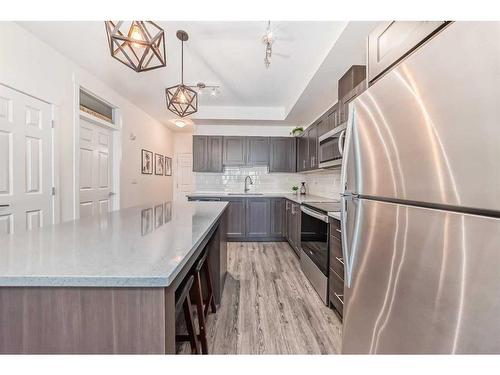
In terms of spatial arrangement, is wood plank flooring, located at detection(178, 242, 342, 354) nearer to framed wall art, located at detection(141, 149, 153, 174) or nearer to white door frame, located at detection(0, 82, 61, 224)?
white door frame, located at detection(0, 82, 61, 224)

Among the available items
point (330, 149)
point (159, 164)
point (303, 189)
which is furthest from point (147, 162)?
point (330, 149)

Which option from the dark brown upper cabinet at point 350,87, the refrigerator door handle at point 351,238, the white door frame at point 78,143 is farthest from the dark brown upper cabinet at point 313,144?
the white door frame at point 78,143

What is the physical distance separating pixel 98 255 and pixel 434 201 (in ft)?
3.65

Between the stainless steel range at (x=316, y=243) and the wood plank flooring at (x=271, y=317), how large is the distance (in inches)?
5.2

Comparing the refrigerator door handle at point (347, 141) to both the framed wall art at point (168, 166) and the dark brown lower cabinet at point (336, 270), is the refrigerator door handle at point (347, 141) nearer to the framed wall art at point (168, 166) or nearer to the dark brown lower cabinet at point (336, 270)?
the dark brown lower cabinet at point (336, 270)

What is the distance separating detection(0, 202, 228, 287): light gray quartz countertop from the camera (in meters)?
0.68

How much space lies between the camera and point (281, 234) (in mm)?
4590

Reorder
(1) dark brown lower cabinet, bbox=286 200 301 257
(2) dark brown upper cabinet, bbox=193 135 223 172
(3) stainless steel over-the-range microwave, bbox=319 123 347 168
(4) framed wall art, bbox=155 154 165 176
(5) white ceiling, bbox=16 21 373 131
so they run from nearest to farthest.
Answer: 1. (5) white ceiling, bbox=16 21 373 131
2. (3) stainless steel over-the-range microwave, bbox=319 123 347 168
3. (1) dark brown lower cabinet, bbox=286 200 301 257
4. (2) dark brown upper cabinet, bbox=193 135 223 172
5. (4) framed wall art, bbox=155 154 165 176

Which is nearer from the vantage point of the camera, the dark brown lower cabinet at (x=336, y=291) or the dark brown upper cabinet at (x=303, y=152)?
the dark brown lower cabinet at (x=336, y=291)

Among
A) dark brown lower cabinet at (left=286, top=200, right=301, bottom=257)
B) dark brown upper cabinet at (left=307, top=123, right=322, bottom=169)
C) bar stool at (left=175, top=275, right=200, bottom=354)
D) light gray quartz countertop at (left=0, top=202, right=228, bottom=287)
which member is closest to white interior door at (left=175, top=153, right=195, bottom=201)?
dark brown lower cabinet at (left=286, top=200, right=301, bottom=257)

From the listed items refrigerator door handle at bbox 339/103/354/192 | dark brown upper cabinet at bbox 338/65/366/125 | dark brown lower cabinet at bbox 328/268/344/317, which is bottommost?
dark brown lower cabinet at bbox 328/268/344/317

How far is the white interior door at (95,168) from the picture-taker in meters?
3.29

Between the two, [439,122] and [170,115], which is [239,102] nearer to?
[170,115]

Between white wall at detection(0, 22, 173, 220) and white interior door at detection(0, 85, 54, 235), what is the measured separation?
5.0 inches
